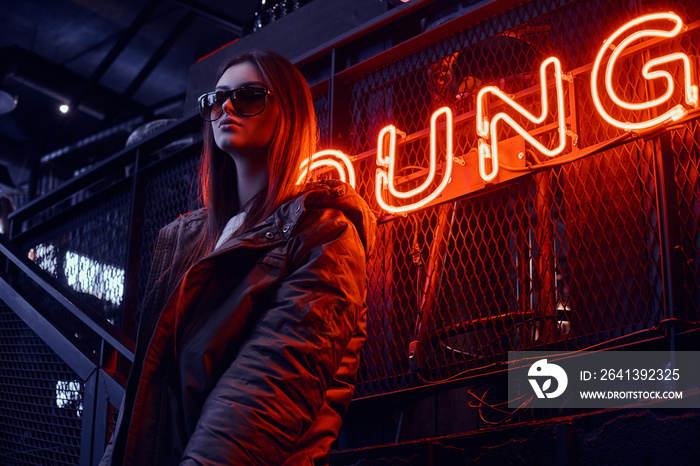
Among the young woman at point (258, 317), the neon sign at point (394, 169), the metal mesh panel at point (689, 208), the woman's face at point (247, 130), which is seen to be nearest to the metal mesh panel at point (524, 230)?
the metal mesh panel at point (689, 208)

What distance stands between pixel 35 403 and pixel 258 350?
8.95 feet

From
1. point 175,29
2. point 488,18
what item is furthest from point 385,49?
point 175,29

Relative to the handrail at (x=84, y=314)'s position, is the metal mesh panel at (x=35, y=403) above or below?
below

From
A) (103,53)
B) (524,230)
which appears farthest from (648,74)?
(103,53)

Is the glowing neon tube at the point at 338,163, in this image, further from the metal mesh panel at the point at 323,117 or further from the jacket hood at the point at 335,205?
the jacket hood at the point at 335,205

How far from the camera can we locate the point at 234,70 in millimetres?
2275

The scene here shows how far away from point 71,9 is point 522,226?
321 inches

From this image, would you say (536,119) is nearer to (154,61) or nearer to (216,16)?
(216,16)

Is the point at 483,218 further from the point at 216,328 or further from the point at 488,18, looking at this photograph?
the point at 216,328

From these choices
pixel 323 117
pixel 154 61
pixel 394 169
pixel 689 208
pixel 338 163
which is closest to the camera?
pixel 689 208

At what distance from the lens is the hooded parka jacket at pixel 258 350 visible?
158 cm

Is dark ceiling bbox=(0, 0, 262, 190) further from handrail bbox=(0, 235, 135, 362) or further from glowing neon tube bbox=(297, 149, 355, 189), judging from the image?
handrail bbox=(0, 235, 135, 362)

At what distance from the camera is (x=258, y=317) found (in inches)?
71.0

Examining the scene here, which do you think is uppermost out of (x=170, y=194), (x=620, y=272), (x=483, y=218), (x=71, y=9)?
(x=71, y=9)
